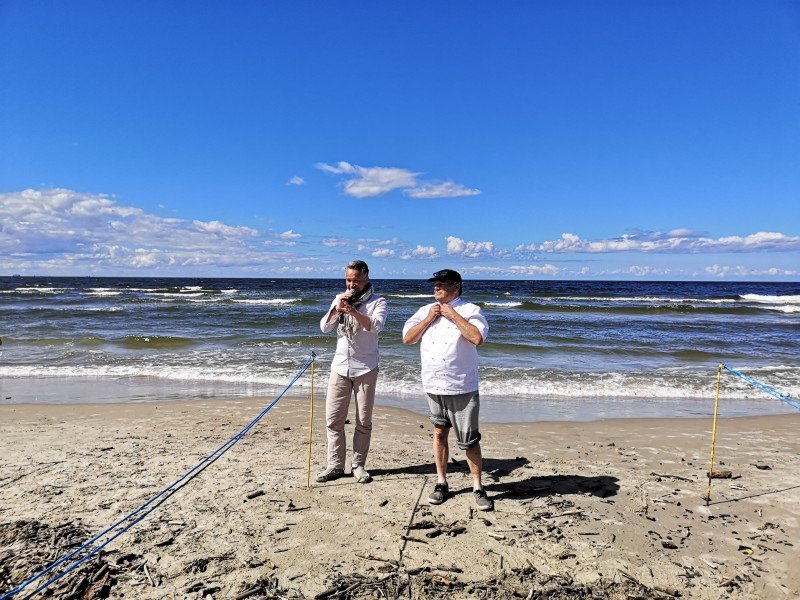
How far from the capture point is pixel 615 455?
534cm

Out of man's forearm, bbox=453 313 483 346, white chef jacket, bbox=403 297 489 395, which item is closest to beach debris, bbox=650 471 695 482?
white chef jacket, bbox=403 297 489 395

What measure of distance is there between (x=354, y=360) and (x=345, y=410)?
1.77 feet

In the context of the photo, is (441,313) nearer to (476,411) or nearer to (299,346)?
(476,411)

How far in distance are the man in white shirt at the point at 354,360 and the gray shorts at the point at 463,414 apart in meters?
0.71

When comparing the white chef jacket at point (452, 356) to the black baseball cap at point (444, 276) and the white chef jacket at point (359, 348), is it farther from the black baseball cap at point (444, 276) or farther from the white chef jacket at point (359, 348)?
the white chef jacket at point (359, 348)

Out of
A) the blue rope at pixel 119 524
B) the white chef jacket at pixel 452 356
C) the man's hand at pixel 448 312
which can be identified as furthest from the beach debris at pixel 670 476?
the blue rope at pixel 119 524

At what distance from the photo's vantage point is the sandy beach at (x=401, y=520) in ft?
9.29

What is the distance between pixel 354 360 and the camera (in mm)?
4180

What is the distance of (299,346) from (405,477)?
10.1 m

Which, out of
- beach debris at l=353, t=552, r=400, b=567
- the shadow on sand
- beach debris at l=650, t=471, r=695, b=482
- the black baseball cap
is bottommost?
beach debris at l=650, t=471, r=695, b=482

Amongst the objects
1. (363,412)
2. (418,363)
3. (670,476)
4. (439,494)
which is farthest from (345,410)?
(418,363)

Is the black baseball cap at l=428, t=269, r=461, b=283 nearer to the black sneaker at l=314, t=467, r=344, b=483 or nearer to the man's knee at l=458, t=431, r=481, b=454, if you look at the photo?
the man's knee at l=458, t=431, r=481, b=454

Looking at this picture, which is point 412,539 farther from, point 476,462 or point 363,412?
point 363,412

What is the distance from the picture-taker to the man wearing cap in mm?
3635
